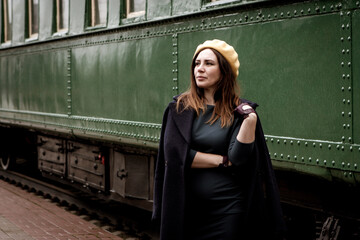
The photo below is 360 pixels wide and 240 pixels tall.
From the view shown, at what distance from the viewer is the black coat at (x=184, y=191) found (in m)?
2.61

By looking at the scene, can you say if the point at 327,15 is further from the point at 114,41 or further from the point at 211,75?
the point at 114,41

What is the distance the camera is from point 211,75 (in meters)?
2.68

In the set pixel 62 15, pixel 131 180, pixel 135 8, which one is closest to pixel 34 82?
pixel 62 15

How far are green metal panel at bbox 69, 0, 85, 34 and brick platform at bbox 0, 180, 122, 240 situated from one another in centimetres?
221

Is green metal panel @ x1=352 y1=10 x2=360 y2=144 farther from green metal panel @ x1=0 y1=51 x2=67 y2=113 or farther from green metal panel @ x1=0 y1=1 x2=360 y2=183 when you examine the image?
green metal panel @ x1=0 y1=51 x2=67 y2=113

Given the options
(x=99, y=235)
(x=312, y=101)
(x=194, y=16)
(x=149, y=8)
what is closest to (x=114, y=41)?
(x=149, y=8)

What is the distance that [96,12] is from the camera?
6457 millimetres

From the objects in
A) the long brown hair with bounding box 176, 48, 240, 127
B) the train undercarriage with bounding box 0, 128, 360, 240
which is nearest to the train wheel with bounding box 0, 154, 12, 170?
the train undercarriage with bounding box 0, 128, 360, 240

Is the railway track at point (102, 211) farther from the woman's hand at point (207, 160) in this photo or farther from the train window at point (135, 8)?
the woman's hand at point (207, 160)

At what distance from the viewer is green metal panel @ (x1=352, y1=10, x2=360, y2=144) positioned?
330 centimetres

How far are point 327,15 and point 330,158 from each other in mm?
844

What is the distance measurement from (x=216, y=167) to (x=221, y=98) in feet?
1.06

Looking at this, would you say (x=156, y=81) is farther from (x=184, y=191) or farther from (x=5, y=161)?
(x=5, y=161)

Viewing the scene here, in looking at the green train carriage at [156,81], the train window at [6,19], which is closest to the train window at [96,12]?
the green train carriage at [156,81]
